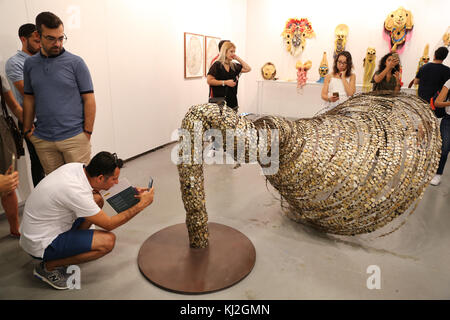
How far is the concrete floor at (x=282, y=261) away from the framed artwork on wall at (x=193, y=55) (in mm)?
2943

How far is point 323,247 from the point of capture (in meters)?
2.46

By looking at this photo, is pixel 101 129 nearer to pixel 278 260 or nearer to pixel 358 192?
pixel 278 260

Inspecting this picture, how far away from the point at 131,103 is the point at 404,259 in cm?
362

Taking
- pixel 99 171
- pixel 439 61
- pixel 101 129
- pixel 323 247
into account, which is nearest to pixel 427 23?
pixel 439 61

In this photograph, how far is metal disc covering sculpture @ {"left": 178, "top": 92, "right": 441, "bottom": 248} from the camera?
7.18 ft

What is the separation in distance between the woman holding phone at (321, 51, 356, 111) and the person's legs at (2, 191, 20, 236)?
3.20m

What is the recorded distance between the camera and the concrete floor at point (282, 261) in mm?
1976

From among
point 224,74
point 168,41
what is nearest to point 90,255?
point 224,74

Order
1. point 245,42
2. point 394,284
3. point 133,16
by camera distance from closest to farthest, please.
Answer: point 394,284 → point 133,16 → point 245,42

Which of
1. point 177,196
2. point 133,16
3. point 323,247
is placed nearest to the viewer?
point 323,247

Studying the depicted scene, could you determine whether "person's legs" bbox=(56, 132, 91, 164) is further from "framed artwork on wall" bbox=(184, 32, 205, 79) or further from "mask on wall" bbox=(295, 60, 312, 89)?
"mask on wall" bbox=(295, 60, 312, 89)

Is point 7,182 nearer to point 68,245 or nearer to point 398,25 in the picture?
point 68,245

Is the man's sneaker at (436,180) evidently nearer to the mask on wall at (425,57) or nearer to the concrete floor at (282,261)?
the concrete floor at (282,261)
